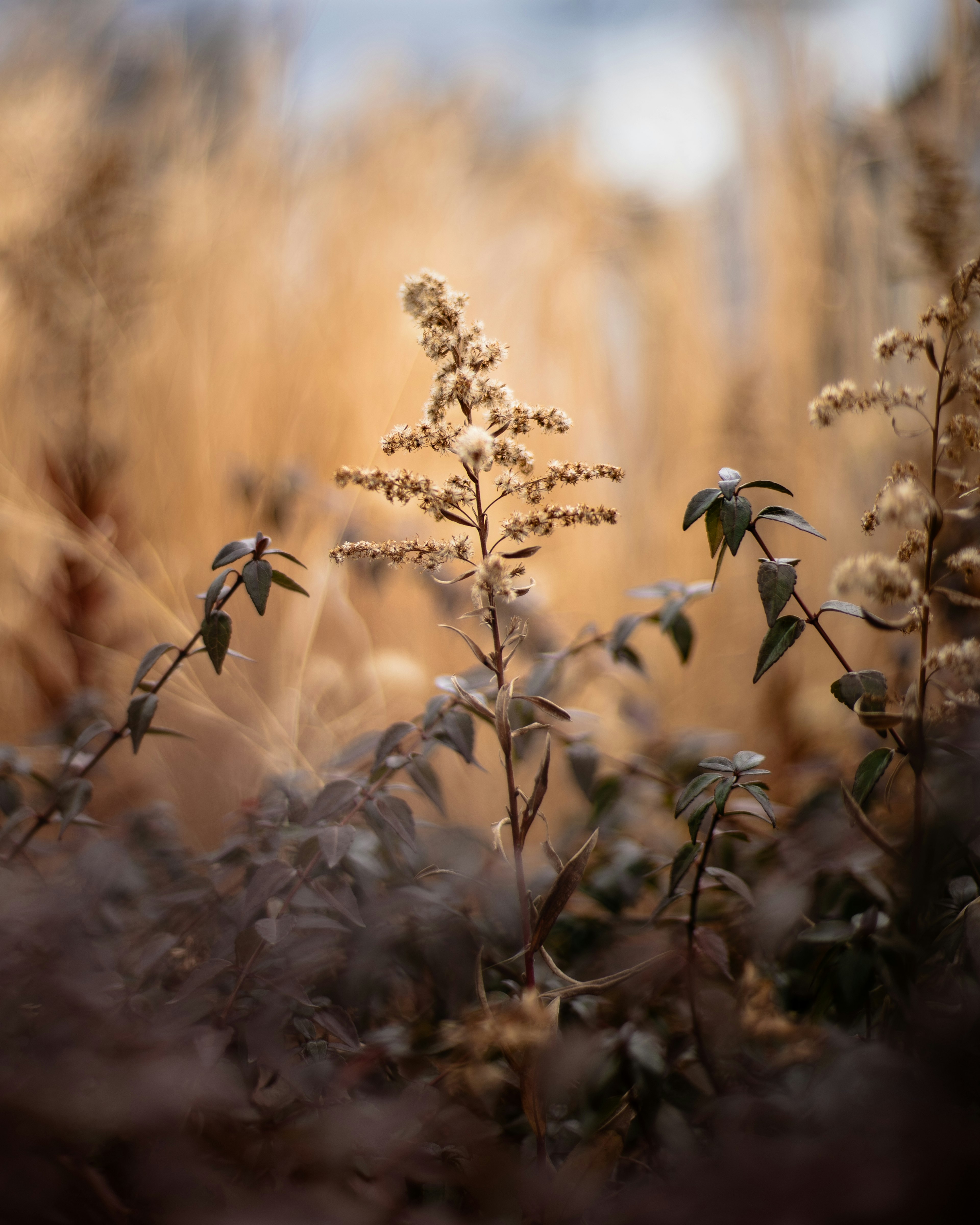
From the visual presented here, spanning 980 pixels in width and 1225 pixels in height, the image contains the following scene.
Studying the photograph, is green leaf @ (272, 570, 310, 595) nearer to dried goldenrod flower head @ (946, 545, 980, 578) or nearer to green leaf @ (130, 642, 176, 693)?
green leaf @ (130, 642, 176, 693)

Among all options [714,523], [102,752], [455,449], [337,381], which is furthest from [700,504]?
[337,381]

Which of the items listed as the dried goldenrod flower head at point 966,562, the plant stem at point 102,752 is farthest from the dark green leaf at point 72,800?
the dried goldenrod flower head at point 966,562

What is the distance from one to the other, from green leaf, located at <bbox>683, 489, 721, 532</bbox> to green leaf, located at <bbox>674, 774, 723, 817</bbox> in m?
0.12

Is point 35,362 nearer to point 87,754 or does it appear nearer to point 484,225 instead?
point 484,225

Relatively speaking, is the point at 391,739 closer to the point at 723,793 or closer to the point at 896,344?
the point at 723,793

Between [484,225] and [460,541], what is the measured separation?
44.2 inches

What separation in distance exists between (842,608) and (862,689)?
0.04m

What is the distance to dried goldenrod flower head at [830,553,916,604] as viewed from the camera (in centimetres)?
32

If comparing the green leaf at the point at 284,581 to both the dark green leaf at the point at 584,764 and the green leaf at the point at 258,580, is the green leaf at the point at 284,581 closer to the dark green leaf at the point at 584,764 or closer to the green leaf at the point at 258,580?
the green leaf at the point at 258,580

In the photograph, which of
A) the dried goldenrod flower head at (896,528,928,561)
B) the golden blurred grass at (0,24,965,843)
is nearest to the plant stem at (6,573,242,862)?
the dried goldenrod flower head at (896,528,928,561)

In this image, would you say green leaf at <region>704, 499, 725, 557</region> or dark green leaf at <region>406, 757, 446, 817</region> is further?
dark green leaf at <region>406, 757, 446, 817</region>

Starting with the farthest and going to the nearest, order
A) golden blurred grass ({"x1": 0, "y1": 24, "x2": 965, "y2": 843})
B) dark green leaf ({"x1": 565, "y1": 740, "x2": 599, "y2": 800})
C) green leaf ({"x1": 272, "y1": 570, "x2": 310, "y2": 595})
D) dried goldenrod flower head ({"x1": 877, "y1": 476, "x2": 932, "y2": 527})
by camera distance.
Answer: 1. golden blurred grass ({"x1": 0, "y1": 24, "x2": 965, "y2": 843})
2. dark green leaf ({"x1": 565, "y1": 740, "x2": 599, "y2": 800})
3. green leaf ({"x1": 272, "y1": 570, "x2": 310, "y2": 595})
4. dried goldenrod flower head ({"x1": 877, "y1": 476, "x2": 932, "y2": 527})

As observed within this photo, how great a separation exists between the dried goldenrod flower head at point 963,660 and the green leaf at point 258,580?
0.29 m

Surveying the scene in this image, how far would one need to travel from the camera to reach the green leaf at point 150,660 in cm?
42
